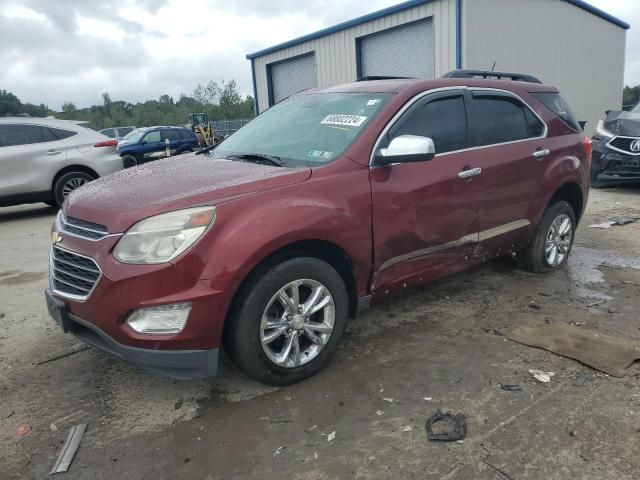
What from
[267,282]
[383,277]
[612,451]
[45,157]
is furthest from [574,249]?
[45,157]

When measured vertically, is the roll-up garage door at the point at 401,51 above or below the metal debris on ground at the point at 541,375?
above

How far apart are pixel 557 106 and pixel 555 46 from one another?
45.4 ft

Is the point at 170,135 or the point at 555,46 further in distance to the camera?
the point at 170,135

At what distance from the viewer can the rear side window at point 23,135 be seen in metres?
8.66

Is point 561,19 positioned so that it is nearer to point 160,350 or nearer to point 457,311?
point 457,311

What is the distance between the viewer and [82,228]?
2912 millimetres

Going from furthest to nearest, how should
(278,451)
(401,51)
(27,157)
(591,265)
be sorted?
(401,51) → (27,157) → (591,265) → (278,451)

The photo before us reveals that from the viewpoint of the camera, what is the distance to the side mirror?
323 cm

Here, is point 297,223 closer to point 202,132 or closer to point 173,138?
point 173,138

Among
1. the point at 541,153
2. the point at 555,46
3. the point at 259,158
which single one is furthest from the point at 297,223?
the point at 555,46

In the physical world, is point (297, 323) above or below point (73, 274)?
below

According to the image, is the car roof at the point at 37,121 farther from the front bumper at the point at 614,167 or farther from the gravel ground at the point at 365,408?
the front bumper at the point at 614,167

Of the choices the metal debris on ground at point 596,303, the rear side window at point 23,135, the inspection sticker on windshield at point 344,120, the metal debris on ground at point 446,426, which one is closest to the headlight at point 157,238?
the inspection sticker on windshield at point 344,120

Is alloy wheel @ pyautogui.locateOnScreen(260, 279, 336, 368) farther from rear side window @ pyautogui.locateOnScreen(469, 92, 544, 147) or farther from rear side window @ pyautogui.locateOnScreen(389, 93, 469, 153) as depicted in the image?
rear side window @ pyautogui.locateOnScreen(469, 92, 544, 147)
